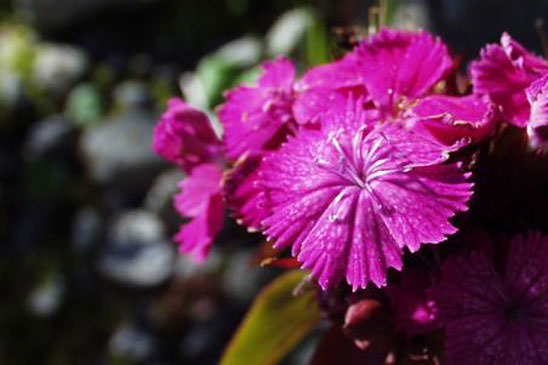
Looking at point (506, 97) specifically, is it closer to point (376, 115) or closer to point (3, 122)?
point (376, 115)

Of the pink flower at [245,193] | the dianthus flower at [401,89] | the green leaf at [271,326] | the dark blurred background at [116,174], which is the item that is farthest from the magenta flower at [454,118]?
the dark blurred background at [116,174]

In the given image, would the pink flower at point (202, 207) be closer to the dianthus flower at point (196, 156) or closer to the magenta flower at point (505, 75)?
the dianthus flower at point (196, 156)

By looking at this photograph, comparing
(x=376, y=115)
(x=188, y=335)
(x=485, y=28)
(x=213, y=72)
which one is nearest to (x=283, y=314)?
(x=376, y=115)

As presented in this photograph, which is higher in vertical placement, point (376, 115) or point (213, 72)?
point (376, 115)

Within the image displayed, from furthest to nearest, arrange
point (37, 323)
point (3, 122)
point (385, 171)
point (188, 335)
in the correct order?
point (3, 122) → point (37, 323) → point (188, 335) → point (385, 171)

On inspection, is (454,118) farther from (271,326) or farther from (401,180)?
(271,326)

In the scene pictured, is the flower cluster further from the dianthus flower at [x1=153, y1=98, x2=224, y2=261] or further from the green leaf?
the green leaf

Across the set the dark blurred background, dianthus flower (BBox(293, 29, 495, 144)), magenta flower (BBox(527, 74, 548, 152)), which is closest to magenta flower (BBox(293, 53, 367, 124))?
dianthus flower (BBox(293, 29, 495, 144))

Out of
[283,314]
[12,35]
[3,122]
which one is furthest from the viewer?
[12,35]
